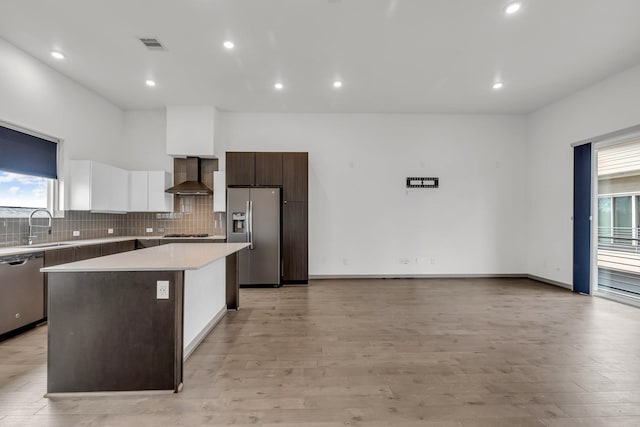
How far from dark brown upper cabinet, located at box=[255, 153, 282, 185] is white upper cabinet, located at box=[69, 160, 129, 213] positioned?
7.73 ft

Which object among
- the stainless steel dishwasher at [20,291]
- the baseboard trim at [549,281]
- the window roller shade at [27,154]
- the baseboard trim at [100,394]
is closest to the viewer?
the baseboard trim at [100,394]

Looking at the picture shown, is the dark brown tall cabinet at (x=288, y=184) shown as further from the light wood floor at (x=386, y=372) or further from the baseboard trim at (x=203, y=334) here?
the baseboard trim at (x=203, y=334)

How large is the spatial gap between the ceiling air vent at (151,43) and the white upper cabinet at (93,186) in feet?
6.84

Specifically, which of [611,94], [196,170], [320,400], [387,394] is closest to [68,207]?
[196,170]

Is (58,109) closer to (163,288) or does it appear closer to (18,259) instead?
(18,259)

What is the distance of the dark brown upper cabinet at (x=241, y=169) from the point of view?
201 inches

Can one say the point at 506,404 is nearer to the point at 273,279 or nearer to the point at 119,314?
the point at 119,314

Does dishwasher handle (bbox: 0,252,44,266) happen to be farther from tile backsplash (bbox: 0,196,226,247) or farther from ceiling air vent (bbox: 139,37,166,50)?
ceiling air vent (bbox: 139,37,166,50)

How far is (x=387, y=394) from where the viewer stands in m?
2.00

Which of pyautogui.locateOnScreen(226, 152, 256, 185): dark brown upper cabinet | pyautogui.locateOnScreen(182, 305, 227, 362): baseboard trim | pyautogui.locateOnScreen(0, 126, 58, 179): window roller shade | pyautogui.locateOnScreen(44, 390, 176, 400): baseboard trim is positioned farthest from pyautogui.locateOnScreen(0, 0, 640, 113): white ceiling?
pyautogui.locateOnScreen(44, 390, 176, 400): baseboard trim

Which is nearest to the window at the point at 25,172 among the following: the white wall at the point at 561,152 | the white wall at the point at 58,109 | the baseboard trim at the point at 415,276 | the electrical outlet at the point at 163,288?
the white wall at the point at 58,109

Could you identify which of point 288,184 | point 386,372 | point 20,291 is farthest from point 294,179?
point 20,291

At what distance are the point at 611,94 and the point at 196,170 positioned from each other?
6.75m

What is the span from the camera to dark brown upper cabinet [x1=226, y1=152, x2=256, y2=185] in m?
5.11
